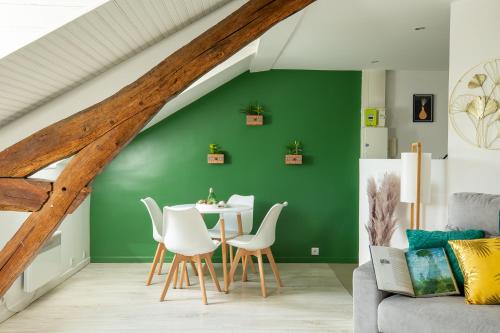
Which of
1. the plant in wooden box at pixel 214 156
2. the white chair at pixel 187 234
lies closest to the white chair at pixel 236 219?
the plant in wooden box at pixel 214 156

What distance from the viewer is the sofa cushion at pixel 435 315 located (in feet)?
7.61

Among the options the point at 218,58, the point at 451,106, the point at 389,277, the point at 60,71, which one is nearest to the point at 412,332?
the point at 389,277

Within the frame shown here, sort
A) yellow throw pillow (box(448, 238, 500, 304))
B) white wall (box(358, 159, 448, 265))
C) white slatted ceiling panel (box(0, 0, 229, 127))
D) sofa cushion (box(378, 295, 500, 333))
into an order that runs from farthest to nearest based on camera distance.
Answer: white wall (box(358, 159, 448, 265)), yellow throw pillow (box(448, 238, 500, 304)), sofa cushion (box(378, 295, 500, 333)), white slatted ceiling panel (box(0, 0, 229, 127))

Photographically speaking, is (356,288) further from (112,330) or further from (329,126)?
(329,126)

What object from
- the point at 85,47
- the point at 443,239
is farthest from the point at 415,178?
the point at 85,47

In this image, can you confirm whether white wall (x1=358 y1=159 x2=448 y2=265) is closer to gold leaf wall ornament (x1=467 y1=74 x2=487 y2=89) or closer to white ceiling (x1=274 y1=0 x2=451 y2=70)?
gold leaf wall ornament (x1=467 y1=74 x2=487 y2=89)

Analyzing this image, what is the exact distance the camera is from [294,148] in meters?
5.77

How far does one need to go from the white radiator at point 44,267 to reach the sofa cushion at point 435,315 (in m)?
2.83

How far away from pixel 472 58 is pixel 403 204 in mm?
1421

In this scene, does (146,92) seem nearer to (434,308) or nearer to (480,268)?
(434,308)

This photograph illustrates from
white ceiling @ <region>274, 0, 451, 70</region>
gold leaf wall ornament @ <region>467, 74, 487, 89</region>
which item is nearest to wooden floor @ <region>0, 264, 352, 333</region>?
gold leaf wall ornament @ <region>467, 74, 487, 89</region>

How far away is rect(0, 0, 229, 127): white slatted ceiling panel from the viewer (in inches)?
85.0

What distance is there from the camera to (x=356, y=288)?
2725mm

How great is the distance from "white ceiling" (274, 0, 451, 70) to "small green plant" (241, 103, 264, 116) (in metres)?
0.55
